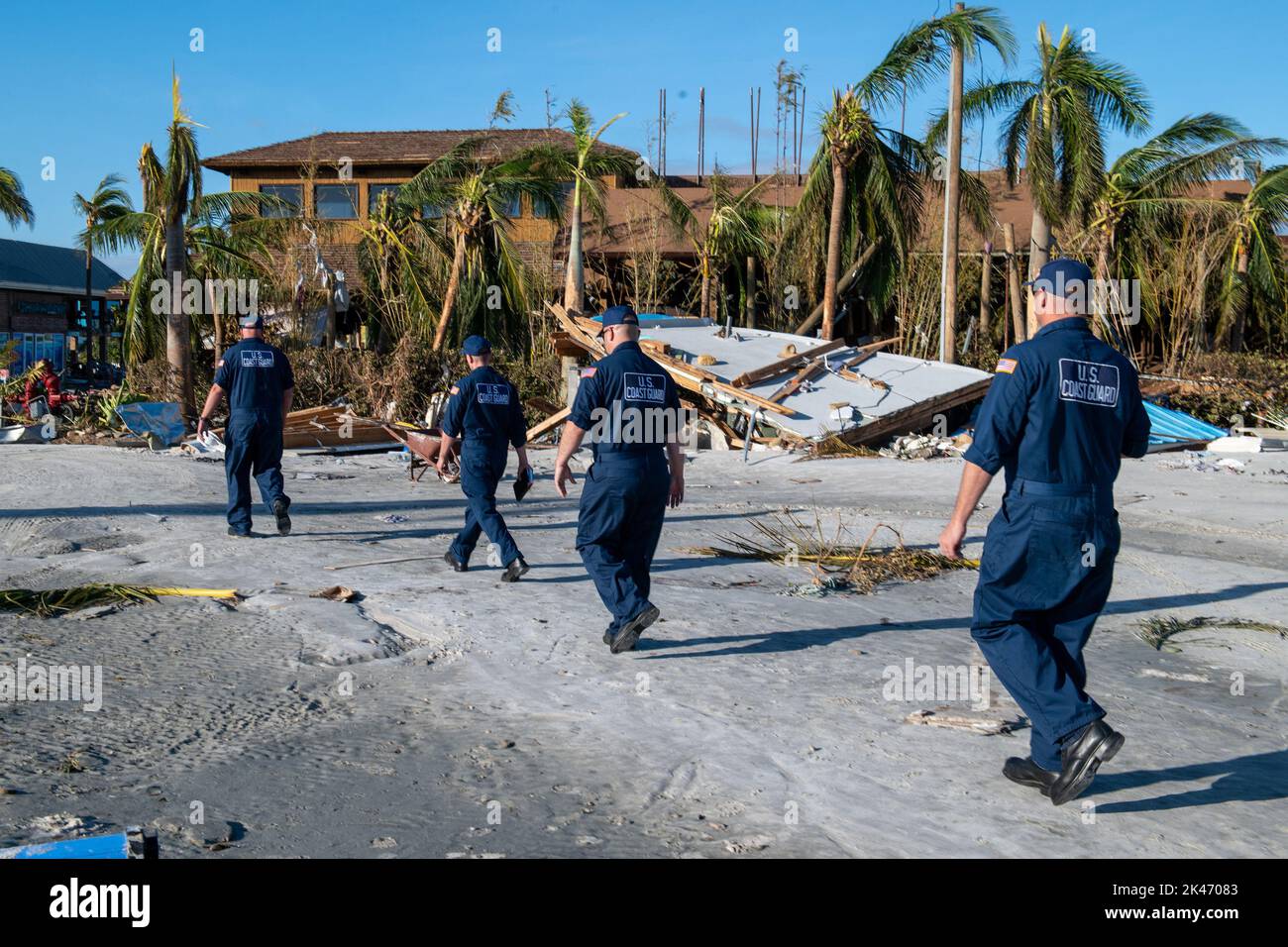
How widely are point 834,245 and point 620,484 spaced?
18.3 meters

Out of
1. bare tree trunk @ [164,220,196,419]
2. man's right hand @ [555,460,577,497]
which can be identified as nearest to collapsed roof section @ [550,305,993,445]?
bare tree trunk @ [164,220,196,419]

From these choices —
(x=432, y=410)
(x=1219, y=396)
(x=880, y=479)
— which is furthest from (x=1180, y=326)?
(x=432, y=410)

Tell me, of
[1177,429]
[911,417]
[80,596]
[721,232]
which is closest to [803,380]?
[911,417]

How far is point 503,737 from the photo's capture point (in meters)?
5.12

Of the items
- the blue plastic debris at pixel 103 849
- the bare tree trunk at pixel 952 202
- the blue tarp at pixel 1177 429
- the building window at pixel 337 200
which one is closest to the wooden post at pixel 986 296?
the bare tree trunk at pixel 952 202

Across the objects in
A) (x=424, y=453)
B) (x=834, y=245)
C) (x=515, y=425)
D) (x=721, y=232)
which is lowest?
(x=424, y=453)

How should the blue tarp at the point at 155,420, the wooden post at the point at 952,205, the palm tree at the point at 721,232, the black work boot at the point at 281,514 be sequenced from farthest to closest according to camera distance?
the palm tree at the point at 721,232
the wooden post at the point at 952,205
the blue tarp at the point at 155,420
the black work boot at the point at 281,514

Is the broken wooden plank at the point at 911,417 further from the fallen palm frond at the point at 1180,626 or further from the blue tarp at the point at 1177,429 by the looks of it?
the fallen palm frond at the point at 1180,626

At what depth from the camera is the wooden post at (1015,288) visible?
24500 millimetres

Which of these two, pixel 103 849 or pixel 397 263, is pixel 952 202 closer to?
pixel 397 263

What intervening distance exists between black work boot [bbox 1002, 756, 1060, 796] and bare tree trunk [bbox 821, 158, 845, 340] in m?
19.0

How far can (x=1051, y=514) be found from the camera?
431cm

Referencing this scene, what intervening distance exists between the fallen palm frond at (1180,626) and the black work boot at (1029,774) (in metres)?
2.89

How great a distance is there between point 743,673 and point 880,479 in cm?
927
